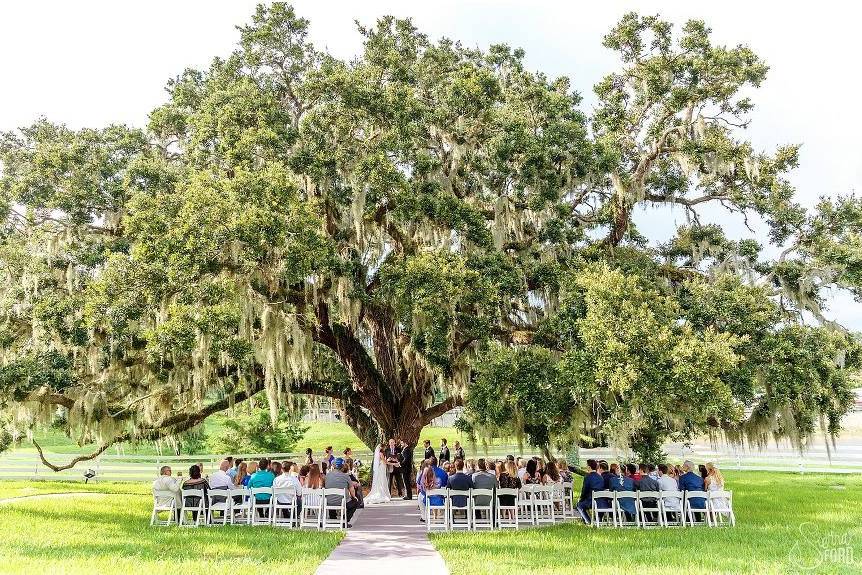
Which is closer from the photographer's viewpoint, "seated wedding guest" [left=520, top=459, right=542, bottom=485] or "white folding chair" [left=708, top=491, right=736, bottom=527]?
"white folding chair" [left=708, top=491, right=736, bottom=527]

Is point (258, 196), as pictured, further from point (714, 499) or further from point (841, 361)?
point (841, 361)

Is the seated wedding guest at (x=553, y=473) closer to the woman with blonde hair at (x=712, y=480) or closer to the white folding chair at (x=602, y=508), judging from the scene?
the white folding chair at (x=602, y=508)

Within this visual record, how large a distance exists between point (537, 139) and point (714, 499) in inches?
304

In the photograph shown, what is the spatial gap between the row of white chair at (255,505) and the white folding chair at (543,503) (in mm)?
3297

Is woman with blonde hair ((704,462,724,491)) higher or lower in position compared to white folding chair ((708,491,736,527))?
higher

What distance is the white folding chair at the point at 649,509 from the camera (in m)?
10.6

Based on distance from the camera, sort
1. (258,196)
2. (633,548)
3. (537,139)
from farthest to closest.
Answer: (537,139), (258,196), (633,548)

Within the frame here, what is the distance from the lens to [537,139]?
13.5m

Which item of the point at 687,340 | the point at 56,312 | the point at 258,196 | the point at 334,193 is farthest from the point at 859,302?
the point at 56,312

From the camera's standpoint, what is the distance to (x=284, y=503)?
10.7 m

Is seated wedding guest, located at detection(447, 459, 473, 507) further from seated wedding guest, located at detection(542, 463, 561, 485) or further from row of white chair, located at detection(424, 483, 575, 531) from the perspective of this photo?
seated wedding guest, located at detection(542, 463, 561, 485)

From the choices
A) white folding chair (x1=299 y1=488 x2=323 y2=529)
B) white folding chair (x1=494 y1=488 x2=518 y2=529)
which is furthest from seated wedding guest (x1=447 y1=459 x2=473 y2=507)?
white folding chair (x1=299 y1=488 x2=323 y2=529)

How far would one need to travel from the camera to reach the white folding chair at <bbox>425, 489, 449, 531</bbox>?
10.3 meters

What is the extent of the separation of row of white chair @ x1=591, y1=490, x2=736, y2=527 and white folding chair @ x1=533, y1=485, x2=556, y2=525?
74 centimetres
